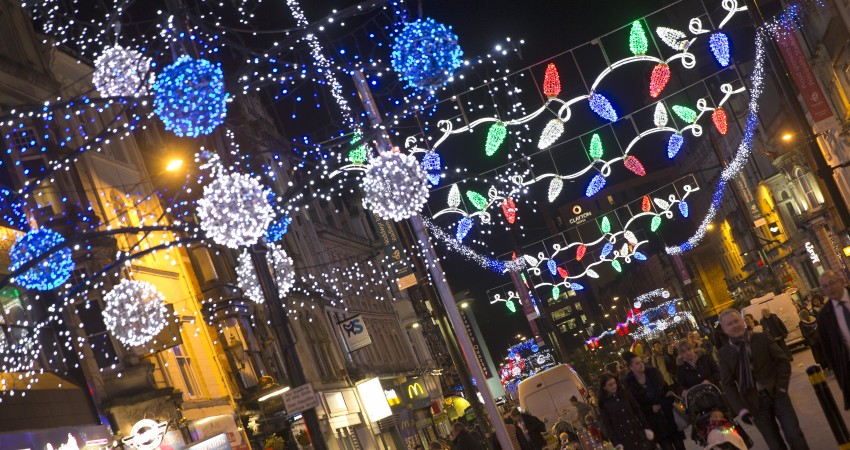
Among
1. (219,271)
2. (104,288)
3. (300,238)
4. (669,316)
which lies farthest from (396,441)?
(669,316)

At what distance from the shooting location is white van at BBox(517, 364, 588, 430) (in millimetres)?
25281

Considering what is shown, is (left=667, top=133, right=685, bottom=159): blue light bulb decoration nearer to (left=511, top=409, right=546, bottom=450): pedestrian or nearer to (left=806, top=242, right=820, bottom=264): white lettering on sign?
(left=511, top=409, right=546, bottom=450): pedestrian

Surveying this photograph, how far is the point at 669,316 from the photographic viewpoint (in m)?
103

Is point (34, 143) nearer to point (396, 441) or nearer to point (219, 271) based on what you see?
point (219, 271)

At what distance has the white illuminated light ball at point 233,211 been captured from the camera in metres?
13.1

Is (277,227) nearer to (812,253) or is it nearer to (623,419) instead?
(623,419)

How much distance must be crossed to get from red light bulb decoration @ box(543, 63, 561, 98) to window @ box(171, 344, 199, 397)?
13492mm

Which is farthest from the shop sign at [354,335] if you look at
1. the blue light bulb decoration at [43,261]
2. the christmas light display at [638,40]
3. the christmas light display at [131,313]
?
the blue light bulb decoration at [43,261]

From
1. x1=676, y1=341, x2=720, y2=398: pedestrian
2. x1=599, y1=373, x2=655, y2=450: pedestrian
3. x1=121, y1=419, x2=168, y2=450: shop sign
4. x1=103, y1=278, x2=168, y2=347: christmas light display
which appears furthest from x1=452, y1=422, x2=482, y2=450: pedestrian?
x1=121, y1=419, x2=168, y2=450: shop sign

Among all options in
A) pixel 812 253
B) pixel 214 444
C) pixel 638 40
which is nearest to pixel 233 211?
pixel 638 40

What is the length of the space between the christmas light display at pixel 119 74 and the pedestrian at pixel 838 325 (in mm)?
8911

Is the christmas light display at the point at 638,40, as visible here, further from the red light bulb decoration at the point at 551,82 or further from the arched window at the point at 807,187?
the arched window at the point at 807,187

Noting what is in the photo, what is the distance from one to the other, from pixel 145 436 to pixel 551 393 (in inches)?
382

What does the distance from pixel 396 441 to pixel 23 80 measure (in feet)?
105
